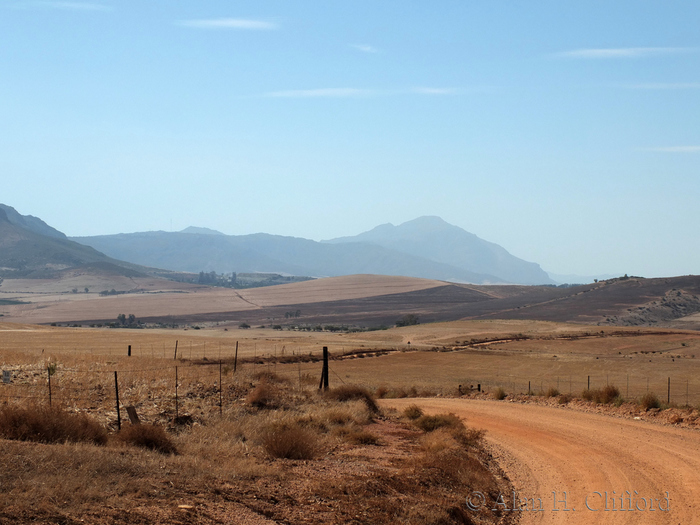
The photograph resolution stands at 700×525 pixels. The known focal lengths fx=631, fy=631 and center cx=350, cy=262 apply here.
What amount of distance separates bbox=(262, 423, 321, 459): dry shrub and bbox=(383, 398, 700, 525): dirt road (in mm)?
3581

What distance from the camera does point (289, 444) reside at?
1325cm

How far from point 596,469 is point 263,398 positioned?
32.0 ft

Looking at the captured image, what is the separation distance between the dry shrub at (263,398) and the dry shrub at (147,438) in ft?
21.7

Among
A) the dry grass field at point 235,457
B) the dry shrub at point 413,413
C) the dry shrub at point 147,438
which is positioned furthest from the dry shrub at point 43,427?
the dry shrub at point 413,413

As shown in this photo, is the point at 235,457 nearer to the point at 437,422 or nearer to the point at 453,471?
the point at 453,471

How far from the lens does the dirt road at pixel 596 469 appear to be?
10758 mm

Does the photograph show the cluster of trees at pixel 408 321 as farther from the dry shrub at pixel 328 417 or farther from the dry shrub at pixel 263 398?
the dry shrub at pixel 263 398

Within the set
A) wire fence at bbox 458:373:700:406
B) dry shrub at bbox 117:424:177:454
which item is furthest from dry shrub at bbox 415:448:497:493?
wire fence at bbox 458:373:700:406

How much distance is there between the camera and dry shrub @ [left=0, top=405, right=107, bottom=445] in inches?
429

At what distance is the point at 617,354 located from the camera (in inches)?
2618

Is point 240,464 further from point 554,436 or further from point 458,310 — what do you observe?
point 458,310

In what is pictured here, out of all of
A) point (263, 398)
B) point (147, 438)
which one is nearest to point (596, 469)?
point (147, 438)

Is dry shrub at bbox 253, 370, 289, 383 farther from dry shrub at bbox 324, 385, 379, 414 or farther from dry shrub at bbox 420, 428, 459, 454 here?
dry shrub at bbox 420, 428, 459, 454

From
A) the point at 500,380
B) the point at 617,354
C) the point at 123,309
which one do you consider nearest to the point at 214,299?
the point at 123,309
